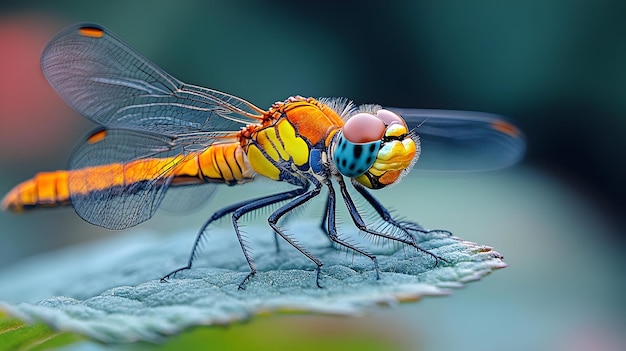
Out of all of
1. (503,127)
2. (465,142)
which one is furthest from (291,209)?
(503,127)

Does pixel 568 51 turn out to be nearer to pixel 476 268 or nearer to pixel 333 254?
pixel 333 254

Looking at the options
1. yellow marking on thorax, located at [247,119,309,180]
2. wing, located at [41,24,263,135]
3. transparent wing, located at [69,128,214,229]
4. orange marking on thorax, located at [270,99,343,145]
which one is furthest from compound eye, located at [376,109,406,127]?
transparent wing, located at [69,128,214,229]

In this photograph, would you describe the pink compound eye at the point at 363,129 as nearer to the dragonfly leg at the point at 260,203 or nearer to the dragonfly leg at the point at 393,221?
the dragonfly leg at the point at 393,221

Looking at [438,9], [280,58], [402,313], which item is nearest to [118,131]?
[402,313]

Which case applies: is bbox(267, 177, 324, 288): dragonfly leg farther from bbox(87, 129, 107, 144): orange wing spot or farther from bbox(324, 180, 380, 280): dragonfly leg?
bbox(87, 129, 107, 144): orange wing spot

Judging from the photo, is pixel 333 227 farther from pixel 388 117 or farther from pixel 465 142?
pixel 465 142

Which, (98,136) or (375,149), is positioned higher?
(375,149)
